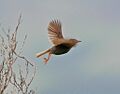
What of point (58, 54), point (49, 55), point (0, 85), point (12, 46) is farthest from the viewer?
point (0, 85)

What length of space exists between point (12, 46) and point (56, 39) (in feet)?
11.0

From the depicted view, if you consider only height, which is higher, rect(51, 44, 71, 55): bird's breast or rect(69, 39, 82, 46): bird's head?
rect(69, 39, 82, 46): bird's head

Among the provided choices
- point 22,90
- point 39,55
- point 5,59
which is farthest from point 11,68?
point 39,55

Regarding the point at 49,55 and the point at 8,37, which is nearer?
the point at 49,55

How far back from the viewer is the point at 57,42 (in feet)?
9.02

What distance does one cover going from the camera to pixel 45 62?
2861 mm

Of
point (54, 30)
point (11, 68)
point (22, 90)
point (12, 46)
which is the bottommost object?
point (22, 90)

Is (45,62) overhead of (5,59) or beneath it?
overhead

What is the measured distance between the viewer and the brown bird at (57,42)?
A: 269 cm

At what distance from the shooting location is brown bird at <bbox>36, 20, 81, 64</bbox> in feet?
8.82

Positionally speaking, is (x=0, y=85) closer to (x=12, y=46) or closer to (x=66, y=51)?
(x=12, y=46)

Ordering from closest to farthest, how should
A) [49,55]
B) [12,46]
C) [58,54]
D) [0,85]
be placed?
[58,54], [49,55], [12,46], [0,85]

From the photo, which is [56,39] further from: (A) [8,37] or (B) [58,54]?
(A) [8,37]

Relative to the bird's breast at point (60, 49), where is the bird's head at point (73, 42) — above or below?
above
